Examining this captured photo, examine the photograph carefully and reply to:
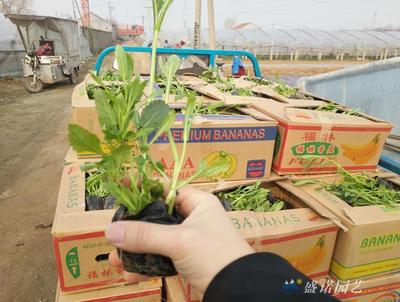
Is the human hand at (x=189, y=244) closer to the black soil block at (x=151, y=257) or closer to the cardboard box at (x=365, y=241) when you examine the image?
the black soil block at (x=151, y=257)

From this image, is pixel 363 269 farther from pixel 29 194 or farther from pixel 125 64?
pixel 29 194

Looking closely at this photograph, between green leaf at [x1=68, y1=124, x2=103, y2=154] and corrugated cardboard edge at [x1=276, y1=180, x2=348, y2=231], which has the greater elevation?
green leaf at [x1=68, y1=124, x2=103, y2=154]

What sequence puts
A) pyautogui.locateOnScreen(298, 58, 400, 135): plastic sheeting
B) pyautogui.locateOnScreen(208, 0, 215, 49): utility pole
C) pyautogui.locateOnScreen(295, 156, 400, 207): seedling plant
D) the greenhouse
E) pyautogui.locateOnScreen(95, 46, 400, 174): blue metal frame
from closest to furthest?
pyautogui.locateOnScreen(295, 156, 400, 207): seedling plant → pyautogui.locateOnScreen(95, 46, 400, 174): blue metal frame → pyautogui.locateOnScreen(298, 58, 400, 135): plastic sheeting → pyautogui.locateOnScreen(208, 0, 215, 49): utility pole → the greenhouse

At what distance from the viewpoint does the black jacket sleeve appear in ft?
2.22

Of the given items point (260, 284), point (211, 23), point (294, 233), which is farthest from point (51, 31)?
point (260, 284)

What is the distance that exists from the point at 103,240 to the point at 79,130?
2.16 feet

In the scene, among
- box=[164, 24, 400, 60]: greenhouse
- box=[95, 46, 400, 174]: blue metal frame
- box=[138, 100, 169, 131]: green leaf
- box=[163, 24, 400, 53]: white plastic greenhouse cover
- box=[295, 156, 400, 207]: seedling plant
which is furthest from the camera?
box=[163, 24, 400, 53]: white plastic greenhouse cover

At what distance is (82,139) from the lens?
2.77 ft

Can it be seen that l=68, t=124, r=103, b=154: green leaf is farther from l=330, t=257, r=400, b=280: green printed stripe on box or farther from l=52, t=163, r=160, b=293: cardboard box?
l=330, t=257, r=400, b=280: green printed stripe on box

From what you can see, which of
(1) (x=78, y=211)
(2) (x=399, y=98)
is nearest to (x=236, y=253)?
(1) (x=78, y=211)

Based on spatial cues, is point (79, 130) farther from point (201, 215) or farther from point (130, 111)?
point (201, 215)

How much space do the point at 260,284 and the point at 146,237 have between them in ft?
0.95

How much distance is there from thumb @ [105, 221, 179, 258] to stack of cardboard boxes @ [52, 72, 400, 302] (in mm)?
581

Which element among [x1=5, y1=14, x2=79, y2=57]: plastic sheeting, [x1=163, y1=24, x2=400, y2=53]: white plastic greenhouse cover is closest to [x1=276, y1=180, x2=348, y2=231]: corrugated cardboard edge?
[x1=5, y1=14, x2=79, y2=57]: plastic sheeting
